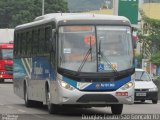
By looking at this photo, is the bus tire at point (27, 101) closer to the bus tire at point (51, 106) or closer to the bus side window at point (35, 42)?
the bus side window at point (35, 42)

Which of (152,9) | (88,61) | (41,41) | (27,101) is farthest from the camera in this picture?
(152,9)

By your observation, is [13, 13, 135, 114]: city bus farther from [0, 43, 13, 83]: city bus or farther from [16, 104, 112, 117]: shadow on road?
[0, 43, 13, 83]: city bus

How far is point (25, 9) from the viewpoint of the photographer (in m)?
107

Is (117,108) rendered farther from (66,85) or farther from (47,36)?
(47,36)

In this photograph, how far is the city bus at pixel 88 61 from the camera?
19875 mm

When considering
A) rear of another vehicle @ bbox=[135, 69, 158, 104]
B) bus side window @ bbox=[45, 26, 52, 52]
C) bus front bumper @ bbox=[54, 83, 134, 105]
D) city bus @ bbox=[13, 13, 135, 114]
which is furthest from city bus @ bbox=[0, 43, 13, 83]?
bus front bumper @ bbox=[54, 83, 134, 105]

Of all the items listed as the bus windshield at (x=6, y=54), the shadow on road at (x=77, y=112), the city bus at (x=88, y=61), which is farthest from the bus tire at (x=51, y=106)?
the bus windshield at (x=6, y=54)

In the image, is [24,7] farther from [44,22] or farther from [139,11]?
[44,22]

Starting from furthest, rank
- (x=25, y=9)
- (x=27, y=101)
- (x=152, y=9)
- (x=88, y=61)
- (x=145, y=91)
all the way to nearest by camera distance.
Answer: (x=25, y=9) → (x=152, y=9) → (x=145, y=91) → (x=27, y=101) → (x=88, y=61)

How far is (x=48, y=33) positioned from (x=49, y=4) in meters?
84.6

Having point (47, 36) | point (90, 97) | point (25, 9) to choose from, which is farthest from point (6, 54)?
point (25, 9)

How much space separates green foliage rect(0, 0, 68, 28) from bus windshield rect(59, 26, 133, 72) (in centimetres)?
8145

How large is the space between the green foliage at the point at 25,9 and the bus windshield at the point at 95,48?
267ft

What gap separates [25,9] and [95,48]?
87.6 m
